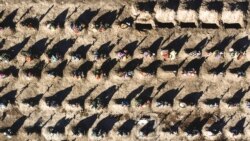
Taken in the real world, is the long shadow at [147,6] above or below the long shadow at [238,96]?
above

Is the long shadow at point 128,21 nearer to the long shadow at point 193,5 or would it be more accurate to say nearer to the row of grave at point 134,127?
the long shadow at point 193,5

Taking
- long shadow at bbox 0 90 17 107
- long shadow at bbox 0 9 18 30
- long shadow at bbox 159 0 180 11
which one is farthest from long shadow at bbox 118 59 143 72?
long shadow at bbox 0 9 18 30

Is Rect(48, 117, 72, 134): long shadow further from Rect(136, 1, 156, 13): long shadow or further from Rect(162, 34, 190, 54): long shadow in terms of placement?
Rect(136, 1, 156, 13): long shadow

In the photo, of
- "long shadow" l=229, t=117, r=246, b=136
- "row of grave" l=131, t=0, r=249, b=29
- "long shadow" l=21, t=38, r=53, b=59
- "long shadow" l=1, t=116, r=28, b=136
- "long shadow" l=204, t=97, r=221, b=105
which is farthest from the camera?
"long shadow" l=21, t=38, r=53, b=59

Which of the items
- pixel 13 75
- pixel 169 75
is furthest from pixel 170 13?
pixel 13 75

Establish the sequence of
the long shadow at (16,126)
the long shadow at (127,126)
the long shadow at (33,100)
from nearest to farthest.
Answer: the long shadow at (127,126) → the long shadow at (16,126) → the long shadow at (33,100)

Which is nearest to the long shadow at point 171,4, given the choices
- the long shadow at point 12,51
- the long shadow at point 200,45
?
the long shadow at point 200,45

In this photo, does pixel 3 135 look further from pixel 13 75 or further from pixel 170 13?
pixel 170 13
